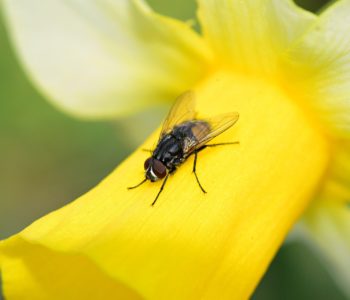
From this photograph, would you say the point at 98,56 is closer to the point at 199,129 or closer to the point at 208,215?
the point at 199,129

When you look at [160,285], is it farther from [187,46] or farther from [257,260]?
[187,46]

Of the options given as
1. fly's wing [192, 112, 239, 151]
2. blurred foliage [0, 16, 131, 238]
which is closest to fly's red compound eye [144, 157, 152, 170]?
fly's wing [192, 112, 239, 151]

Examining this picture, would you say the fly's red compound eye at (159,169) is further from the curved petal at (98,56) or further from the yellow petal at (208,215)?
the curved petal at (98,56)

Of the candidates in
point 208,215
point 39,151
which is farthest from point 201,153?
point 39,151

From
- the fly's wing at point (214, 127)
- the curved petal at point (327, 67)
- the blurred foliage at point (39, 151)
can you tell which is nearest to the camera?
the curved petal at point (327, 67)

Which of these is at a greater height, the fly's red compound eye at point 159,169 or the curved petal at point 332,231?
the fly's red compound eye at point 159,169

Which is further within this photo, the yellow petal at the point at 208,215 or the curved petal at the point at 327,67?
the curved petal at the point at 327,67

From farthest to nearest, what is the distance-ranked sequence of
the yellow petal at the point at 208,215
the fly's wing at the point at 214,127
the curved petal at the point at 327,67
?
the fly's wing at the point at 214,127 < the curved petal at the point at 327,67 < the yellow petal at the point at 208,215

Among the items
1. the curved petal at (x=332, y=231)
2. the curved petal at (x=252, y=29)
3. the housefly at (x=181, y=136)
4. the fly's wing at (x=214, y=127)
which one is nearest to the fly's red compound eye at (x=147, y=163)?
the housefly at (x=181, y=136)
